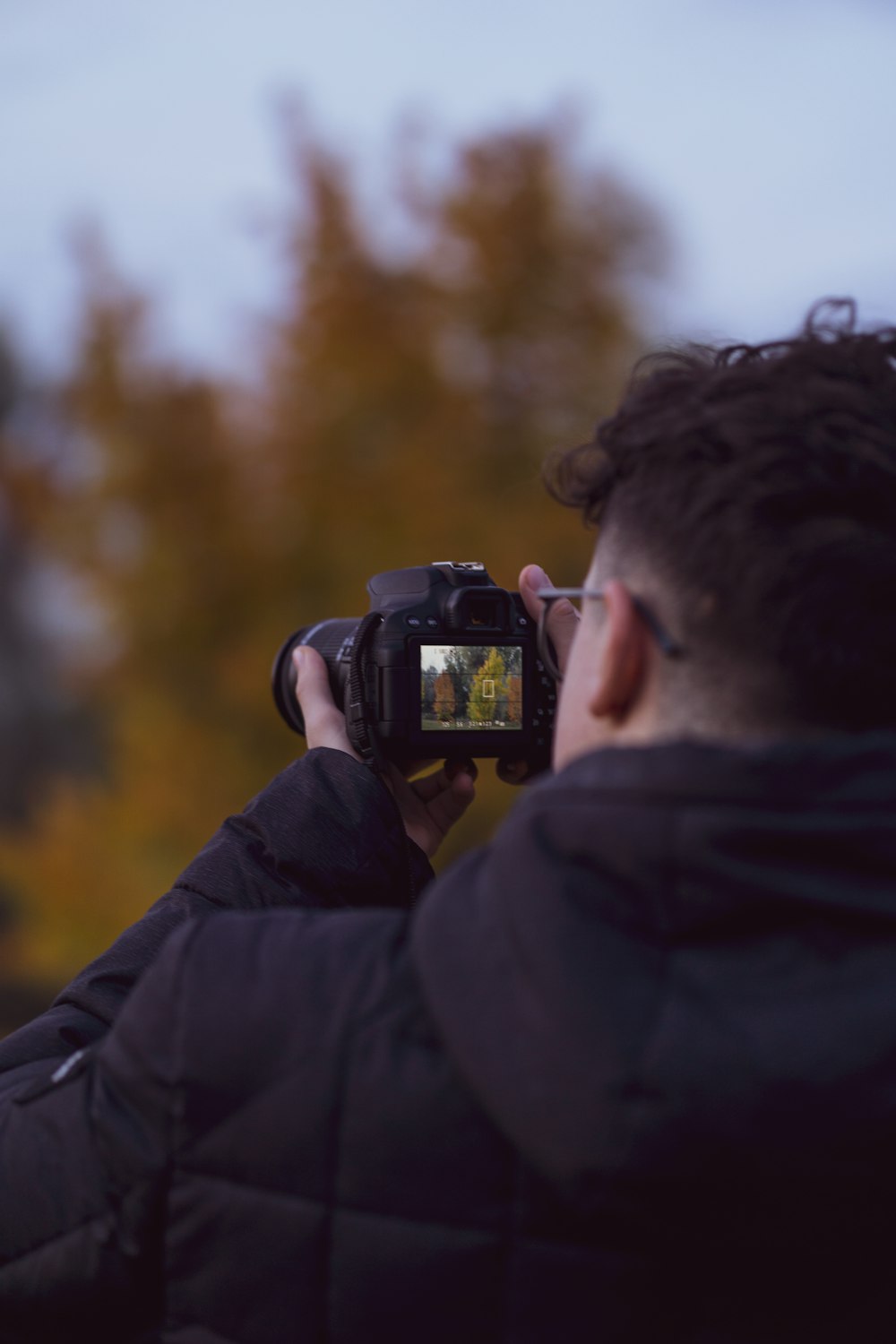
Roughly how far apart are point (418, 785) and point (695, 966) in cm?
89

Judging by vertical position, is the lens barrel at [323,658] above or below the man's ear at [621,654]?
below

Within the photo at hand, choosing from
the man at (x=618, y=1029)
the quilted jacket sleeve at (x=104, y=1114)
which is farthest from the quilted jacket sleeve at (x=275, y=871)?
→ the man at (x=618, y=1029)

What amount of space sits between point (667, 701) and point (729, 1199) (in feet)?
1.07

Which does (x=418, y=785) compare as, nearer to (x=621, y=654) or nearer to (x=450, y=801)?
(x=450, y=801)

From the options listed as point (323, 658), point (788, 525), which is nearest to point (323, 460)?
point (323, 658)

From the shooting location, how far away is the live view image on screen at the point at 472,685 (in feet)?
5.24

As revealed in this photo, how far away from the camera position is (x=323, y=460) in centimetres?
891

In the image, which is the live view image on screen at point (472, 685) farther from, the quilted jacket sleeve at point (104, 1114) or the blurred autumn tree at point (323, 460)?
the blurred autumn tree at point (323, 460)

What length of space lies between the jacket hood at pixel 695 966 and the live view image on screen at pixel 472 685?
2.48ft

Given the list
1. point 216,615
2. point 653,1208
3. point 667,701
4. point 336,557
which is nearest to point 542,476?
point 667,701

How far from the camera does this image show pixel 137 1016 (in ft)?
3.13

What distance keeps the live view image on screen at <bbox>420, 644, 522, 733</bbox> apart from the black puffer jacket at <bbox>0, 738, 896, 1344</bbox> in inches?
25.5

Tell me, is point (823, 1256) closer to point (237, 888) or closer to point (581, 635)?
point (581, 635)

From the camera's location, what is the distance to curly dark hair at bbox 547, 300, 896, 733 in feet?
2.89
